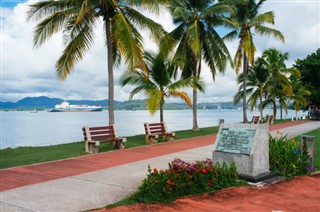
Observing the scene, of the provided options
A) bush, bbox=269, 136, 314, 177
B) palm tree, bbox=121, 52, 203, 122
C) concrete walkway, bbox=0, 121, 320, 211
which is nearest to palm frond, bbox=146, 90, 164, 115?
palm tree, bbox=121, 52, 203, 122

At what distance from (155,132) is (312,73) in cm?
3443

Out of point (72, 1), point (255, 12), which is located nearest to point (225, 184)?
point (72, 1)

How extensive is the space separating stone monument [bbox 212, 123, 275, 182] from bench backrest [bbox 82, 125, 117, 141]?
19.1 ft

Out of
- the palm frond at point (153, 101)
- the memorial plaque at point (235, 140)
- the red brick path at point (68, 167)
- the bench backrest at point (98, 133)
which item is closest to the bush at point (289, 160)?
the memorial plaque at point (235, 140)

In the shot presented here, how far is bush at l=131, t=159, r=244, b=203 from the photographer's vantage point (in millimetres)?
5738

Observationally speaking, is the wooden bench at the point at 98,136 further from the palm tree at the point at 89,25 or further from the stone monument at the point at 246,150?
the stone monument at the point at 246,150

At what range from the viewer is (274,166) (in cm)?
791

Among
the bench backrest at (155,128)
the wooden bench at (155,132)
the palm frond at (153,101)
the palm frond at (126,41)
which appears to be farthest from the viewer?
the palm frond at (153,101)

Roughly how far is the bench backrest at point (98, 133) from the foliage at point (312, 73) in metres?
35.3

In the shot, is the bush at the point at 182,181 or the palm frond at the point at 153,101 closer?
the bush at the point at 182,181

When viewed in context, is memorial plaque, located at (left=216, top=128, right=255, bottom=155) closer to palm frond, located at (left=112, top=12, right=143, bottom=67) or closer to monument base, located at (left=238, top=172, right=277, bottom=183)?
monument base, located at (left=238, top=172, right=277, bottom=183)

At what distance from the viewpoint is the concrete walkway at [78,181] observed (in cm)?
A: 561

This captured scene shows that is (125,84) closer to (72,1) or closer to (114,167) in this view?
(72,1)

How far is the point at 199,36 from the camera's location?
69.6 ft
